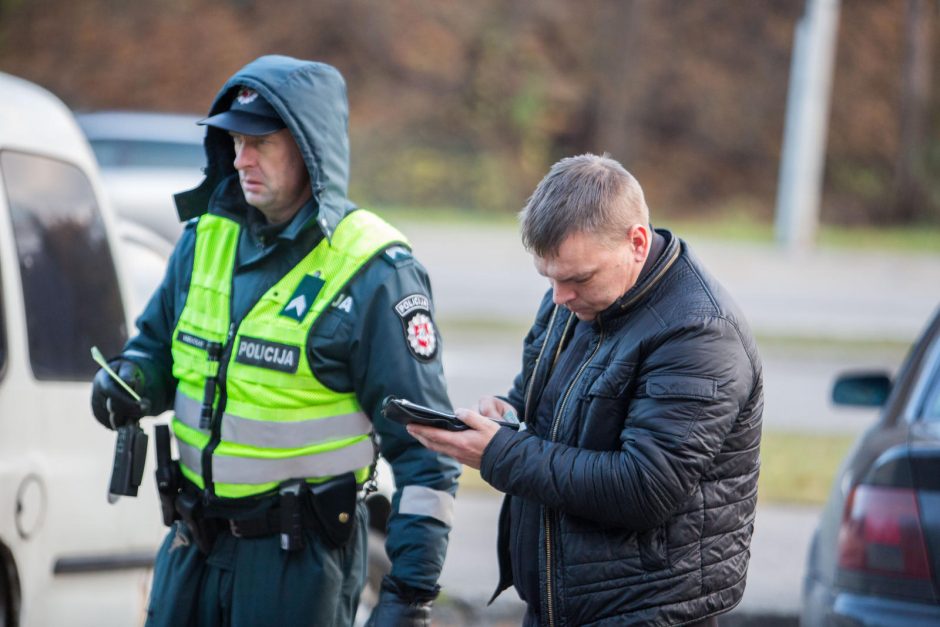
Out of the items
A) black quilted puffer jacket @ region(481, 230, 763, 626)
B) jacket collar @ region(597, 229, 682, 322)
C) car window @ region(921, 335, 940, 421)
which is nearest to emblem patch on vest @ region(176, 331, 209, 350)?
black quilted puffer jacket @ region(481, 230, 763, 626)

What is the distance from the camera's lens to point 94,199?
3.50 metres

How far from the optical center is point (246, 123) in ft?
9.18

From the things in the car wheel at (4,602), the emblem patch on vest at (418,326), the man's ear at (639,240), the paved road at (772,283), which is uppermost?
the paved road at (772,283)

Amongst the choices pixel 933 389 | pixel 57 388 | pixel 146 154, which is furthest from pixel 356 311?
pixel 146 154

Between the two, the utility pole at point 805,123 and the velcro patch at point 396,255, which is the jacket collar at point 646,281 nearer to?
the velcro patch at point 396,255

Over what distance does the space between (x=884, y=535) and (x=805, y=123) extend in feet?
52.4

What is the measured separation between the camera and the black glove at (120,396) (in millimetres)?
2852

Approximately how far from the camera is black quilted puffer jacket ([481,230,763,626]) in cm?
224

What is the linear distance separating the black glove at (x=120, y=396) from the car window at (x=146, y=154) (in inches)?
333

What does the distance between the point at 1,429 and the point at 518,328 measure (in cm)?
1066

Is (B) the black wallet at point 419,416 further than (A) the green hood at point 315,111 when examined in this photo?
No

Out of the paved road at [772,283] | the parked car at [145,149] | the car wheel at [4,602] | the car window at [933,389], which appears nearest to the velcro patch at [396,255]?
the car wheel at [4,602]

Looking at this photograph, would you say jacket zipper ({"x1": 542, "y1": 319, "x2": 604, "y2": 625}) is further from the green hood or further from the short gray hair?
the green hood

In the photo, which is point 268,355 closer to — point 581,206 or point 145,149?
point 581,206
